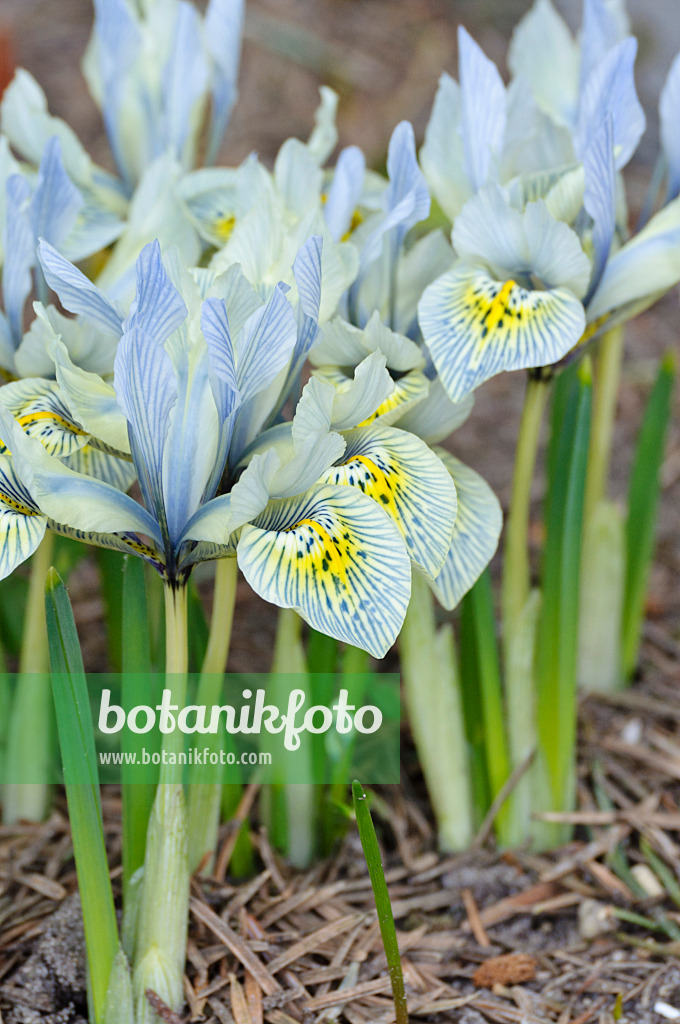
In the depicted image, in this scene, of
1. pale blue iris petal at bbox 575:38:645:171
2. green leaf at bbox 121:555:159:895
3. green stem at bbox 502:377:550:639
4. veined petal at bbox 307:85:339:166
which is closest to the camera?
green leaf at bbox 121:555:159:895

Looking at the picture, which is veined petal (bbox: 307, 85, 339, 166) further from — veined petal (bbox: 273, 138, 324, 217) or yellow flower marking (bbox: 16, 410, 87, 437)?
yellow flower marking (bbox: 16, 410, 87, 437)

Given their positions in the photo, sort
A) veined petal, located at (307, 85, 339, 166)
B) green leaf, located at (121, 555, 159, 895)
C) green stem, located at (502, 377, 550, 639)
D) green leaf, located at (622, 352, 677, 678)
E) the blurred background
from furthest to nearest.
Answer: the blurred background, green leaf, located at (622, 352, 677, 678), veined petal, located at (307, 85, 339, 166), green stem, located at (502, 377, 550, 639), green leaf, located at (121, 555, 159, 895)

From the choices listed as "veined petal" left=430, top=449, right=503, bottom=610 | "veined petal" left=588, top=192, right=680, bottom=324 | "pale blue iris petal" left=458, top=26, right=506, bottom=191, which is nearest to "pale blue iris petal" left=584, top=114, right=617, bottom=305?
"veined petal" left=588, top=192, right=680, bottom=324

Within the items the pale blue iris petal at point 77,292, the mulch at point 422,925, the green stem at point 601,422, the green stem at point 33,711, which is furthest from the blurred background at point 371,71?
the pale blue iris petal at point 77,292

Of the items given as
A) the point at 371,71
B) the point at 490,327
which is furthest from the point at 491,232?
the point at 371,71

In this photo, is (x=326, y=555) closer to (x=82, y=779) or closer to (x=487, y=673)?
(x=82, y=779)

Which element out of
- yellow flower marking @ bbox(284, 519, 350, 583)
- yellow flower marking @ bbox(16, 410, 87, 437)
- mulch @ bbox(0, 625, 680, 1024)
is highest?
yellow flower marking @ bbox(16, 410, 87, 437)

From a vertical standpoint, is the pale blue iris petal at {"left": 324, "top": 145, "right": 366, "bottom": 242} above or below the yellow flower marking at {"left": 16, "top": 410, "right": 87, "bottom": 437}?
above
